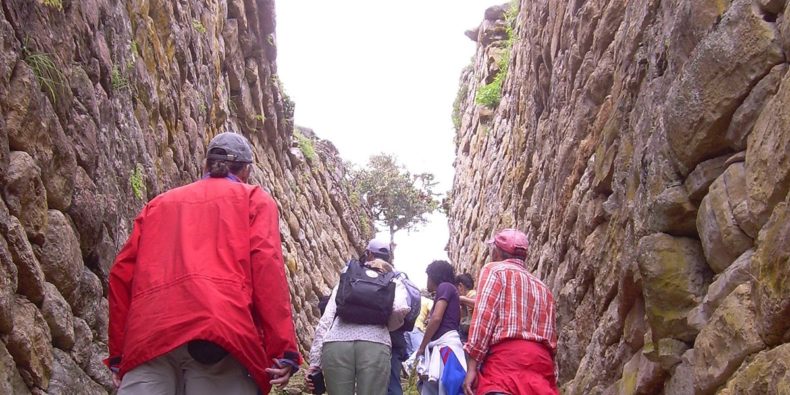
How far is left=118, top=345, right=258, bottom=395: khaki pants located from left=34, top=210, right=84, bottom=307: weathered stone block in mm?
1113

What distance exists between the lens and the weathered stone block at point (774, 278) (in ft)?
8.41

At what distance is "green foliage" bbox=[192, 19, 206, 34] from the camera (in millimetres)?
9195

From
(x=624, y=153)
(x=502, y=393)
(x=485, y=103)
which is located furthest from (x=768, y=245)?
(x=485, y=103)

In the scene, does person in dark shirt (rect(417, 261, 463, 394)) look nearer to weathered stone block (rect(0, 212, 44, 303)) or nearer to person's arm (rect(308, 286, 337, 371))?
person's arm (rect(308, 286, 337, 371))

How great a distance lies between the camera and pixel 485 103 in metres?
15.8

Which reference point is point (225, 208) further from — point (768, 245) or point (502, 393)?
point (768, 245)

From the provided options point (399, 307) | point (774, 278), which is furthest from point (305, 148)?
point (774, 278)

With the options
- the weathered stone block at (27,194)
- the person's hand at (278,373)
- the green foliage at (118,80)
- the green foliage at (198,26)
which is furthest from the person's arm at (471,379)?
the green foliage at (198,26)

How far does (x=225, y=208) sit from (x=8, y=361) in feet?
3.63

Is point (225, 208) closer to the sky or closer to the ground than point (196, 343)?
closer to the sky

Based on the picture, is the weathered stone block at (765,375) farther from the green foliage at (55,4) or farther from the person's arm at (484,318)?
the green foliage at (55,4)

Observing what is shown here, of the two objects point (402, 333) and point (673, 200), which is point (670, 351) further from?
point (402, 333)

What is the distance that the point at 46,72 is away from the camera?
4.35 meters

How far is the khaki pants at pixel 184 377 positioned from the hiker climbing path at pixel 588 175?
0.58m
